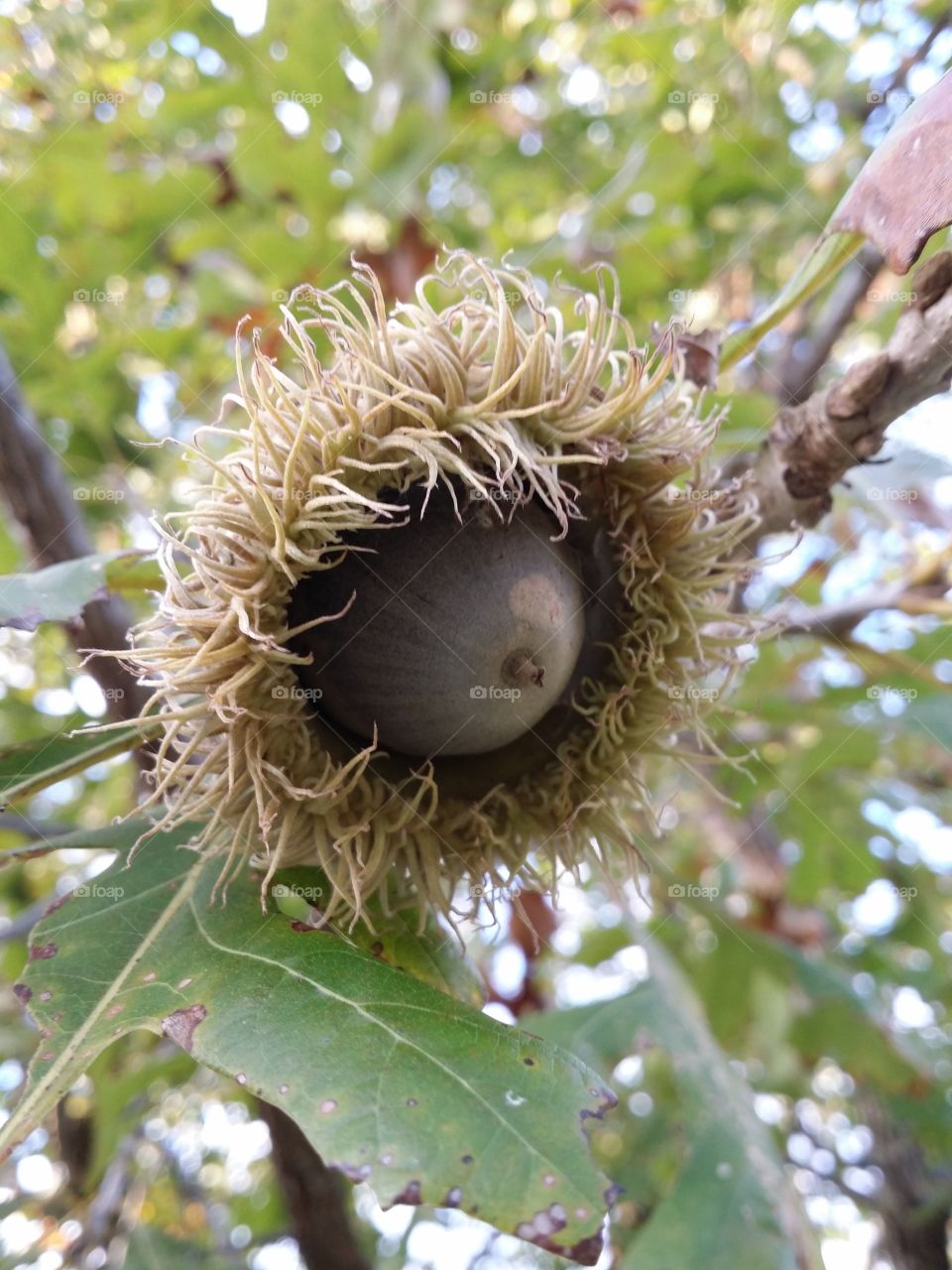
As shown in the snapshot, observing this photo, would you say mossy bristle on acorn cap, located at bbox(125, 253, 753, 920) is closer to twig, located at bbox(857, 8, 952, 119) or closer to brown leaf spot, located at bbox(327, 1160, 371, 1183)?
brown leaf spot, located at bbox(327, 1160, 371, 1183)

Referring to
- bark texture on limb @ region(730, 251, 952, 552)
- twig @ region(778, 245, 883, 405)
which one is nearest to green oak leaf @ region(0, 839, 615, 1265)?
bark texture on limb @ region(730, 251, 952, 552)

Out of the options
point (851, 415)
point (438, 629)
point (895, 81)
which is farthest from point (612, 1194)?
point (895, 81)

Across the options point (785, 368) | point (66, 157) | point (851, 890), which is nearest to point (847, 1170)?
point (851, 890)

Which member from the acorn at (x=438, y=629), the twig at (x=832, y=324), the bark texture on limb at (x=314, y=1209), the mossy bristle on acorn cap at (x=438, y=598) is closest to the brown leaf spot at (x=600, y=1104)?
the mossy bristle on acorn cap at (x=438, y=598)

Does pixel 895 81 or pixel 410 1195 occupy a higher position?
pixel 895 81

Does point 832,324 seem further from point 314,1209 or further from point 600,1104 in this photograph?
point 314,1209

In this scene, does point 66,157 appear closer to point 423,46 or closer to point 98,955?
point 423,46
